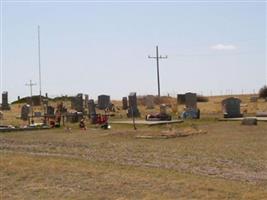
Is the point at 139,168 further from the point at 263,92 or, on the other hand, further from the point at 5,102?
the point at 263,92

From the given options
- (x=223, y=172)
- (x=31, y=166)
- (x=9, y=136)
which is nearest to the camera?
(x=223, y=172)

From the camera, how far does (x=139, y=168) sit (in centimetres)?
1369

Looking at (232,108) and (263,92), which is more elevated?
(263,92)

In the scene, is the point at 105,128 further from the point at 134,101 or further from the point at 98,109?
the point at 98,109

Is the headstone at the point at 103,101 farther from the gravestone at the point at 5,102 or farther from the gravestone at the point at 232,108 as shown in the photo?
the gravestone at the point at 232,108

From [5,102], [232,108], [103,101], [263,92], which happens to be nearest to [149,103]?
[103,101]

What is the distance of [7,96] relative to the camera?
6231 cm

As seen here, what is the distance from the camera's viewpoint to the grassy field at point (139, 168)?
10789 millimetres

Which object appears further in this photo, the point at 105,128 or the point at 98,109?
the point at 98,109

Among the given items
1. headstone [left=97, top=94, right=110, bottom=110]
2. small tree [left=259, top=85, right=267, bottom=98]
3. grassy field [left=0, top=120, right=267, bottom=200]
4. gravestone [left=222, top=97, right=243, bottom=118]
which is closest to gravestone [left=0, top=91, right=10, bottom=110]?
headstone [left=97, top=94, right=110, bottom=110]

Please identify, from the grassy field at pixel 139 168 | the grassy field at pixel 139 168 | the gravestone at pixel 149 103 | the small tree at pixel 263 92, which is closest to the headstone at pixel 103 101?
the gravestone at pixel 149 103

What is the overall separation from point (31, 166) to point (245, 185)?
19.9 ft

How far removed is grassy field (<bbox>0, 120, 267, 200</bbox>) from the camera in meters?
10.8

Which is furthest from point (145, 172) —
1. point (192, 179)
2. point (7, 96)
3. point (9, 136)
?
point (7, 96)
